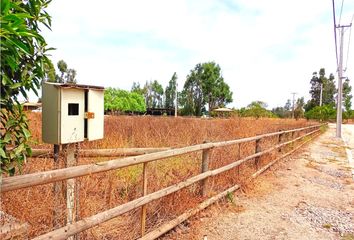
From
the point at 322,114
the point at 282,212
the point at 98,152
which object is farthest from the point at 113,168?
the point at 322,114

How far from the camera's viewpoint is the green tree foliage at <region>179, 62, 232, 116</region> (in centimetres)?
7138

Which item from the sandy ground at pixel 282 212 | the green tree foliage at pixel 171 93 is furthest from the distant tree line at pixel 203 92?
the sandy ground at pixel 282 212

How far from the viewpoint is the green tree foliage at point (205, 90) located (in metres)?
71.4

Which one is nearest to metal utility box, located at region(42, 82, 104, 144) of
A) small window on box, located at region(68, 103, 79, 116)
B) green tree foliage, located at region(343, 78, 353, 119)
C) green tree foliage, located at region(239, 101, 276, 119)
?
small window on box, located at region(68, 103, 79, 116)

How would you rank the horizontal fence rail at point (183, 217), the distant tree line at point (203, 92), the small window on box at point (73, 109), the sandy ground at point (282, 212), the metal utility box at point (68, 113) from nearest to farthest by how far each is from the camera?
1. the metal utility box at point (68, 113)
2. the small window on box at point (73, 109)
3. the horizontal fence rail at point (183, 217)
4. the sandy ground at point (282, 212)
5. the distant tree line at point (203, 92)

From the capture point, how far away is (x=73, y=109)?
2.75 meters

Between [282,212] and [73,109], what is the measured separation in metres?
3.79

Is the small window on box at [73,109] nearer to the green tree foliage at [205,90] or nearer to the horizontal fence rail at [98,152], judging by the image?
the horizontal fence rail at [98,152]

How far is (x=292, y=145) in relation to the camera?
40.7ft

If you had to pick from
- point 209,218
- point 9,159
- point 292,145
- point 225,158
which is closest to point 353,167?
point 292,145

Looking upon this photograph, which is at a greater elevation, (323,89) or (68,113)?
(323,89)

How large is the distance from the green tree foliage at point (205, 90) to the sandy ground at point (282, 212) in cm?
6277

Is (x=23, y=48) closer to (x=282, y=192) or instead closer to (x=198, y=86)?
(x=282, y=192)

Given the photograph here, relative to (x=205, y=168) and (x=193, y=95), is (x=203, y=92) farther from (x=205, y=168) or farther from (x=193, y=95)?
(x=205, y=168)
